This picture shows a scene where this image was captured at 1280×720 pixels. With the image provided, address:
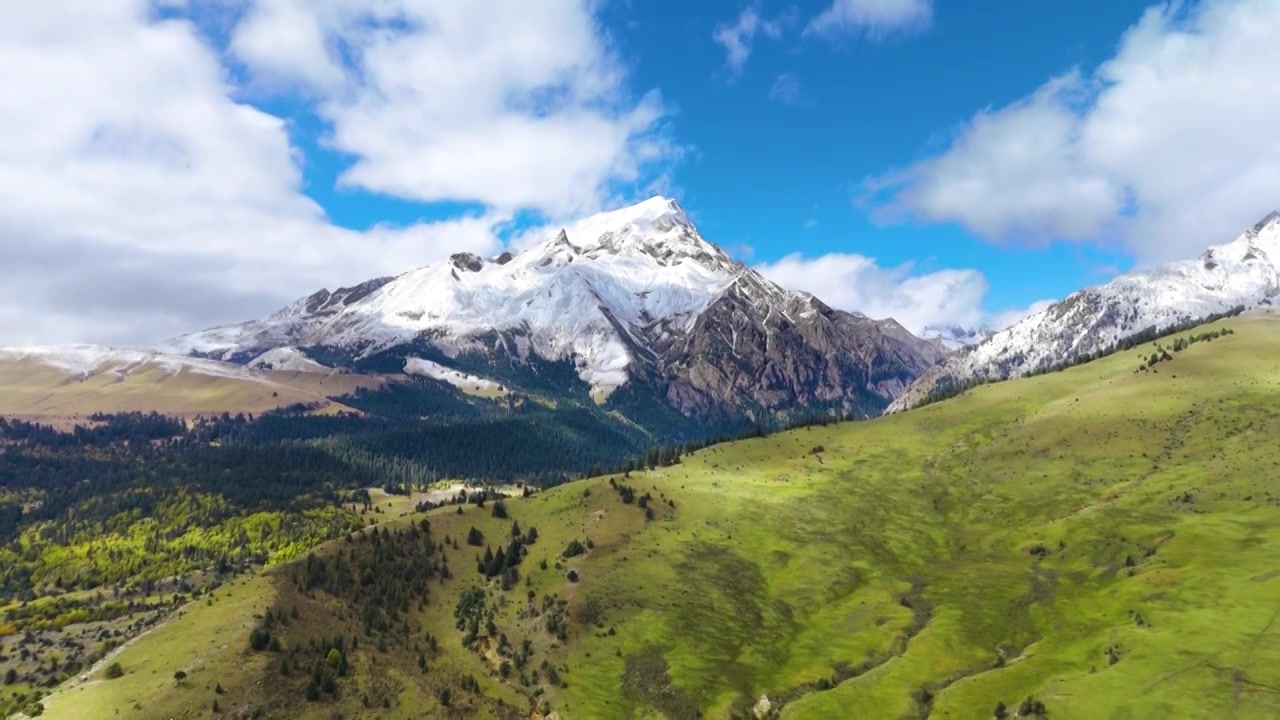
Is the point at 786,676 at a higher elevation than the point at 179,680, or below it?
below

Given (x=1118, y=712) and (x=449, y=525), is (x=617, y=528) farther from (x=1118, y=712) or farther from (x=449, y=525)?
(x=1118, y=712)

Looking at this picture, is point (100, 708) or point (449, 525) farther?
point (449, 525)

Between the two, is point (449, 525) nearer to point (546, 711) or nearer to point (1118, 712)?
point (546, 711)

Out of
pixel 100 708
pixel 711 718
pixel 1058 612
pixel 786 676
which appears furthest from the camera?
pixel 1058 612

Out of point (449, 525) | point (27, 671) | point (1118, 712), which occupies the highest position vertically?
point (449, 525)

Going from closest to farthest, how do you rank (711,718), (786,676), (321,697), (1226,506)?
(321,697) → (711,718) → (786,676) → (1226,506)

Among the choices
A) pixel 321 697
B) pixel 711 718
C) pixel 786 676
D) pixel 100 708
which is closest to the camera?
pixel 100 708

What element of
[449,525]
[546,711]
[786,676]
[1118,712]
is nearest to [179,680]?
[546,711]

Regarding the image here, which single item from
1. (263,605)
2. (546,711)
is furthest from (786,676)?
(263,605)

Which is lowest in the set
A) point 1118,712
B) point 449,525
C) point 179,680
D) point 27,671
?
point 27,671
